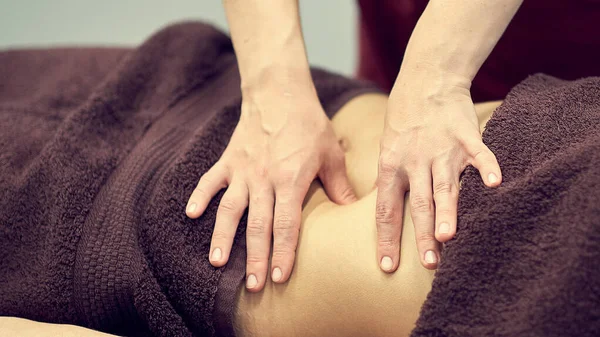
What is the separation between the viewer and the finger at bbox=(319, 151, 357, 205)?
2.31 ft

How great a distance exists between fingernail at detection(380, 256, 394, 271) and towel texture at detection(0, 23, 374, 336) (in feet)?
0.51

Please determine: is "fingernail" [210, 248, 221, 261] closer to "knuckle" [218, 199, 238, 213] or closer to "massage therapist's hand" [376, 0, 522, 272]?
"knuckle" [218, 199, 238, 213]

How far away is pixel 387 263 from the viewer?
578mm

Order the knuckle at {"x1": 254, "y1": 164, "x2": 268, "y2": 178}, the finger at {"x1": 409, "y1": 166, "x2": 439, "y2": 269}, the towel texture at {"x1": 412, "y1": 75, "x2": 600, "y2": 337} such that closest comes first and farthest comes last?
the towel texture at {"x1": 412, "y1": 75, "x2": 600, "y2": 337} < the finger at {"x1": 409, "y1": 166, "x2": 439, "y2": 269} < the knuckle at {"x1": 254, "y1": 164, "x2": 268, "y2": 178}

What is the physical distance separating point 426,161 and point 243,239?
0.22 m

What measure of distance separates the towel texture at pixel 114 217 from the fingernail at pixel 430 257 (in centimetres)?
20

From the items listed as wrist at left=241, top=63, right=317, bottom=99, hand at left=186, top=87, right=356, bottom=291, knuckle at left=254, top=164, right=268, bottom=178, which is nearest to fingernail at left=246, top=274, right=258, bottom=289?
hand at left=186, top=87, right=356, bottom=291

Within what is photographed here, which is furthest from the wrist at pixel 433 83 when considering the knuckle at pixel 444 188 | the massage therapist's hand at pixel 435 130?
the knuckle at pixel 444 188

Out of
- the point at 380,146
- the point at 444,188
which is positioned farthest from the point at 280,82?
the point at 444,188

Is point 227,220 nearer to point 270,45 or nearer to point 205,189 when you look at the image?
point 205,189

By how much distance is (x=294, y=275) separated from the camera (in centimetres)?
62

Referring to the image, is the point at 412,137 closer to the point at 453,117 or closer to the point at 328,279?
the point at 453,117

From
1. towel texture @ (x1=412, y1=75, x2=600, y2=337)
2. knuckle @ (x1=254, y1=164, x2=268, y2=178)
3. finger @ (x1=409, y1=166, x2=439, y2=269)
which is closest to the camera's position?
towel texture @ (x1=412, y1=75, x2=600, y2=337)

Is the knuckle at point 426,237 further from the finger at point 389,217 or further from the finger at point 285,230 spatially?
the finger at point 285,230
